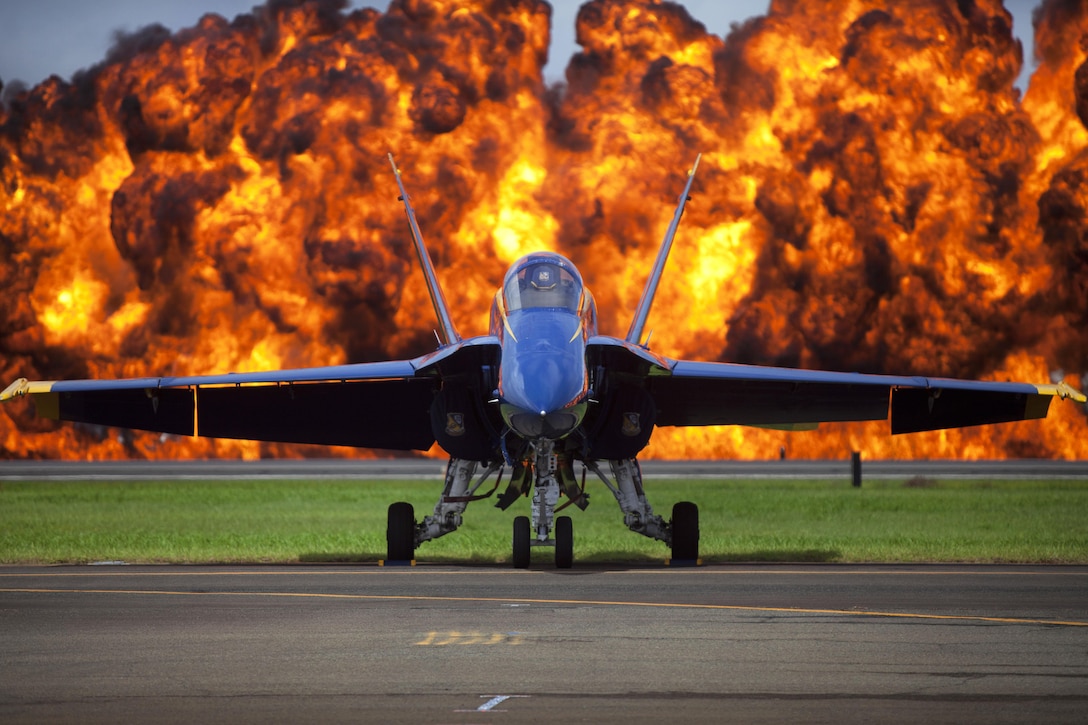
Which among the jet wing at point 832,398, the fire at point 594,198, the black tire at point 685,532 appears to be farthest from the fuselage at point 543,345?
the fire at point 594,198

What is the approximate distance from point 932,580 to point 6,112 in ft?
184

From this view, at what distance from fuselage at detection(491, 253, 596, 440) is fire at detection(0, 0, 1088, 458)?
37.5m

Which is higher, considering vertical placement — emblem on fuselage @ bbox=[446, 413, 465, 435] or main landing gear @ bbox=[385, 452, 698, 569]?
emblem on fuselage @ bbox=[446, 413, 465, 435]

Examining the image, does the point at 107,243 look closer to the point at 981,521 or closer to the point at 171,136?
the point at 171,136

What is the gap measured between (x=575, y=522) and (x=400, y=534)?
331 inches

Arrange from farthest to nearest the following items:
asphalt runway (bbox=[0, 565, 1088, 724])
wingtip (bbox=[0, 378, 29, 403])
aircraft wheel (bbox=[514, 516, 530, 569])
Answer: wingtip (bbox=[0, 378, 29, 403]) → aircraft wheel (bbox=[514, 516, 530, 569]) → asphalt runway (bbox=[0, 565, 1088, 724])

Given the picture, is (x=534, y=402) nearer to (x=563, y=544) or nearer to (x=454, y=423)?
(x=563, y=544)

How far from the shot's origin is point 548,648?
422 inches

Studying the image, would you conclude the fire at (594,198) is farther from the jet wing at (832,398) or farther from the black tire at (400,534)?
the black tire at (400,534)

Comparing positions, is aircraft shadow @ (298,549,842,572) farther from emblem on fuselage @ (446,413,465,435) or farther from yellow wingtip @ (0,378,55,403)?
yellow wingtip @ (0,378,55,403)

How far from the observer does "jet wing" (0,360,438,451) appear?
68.2 ft

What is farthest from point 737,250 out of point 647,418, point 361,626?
point 361,626

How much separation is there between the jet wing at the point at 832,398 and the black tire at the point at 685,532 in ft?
5.60

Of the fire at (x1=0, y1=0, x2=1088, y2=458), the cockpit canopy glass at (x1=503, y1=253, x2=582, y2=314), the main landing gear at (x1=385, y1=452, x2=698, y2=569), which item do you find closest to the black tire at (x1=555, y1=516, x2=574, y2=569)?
the main landing gear at (x1=385, y1=452, x2=698, y2=569)
